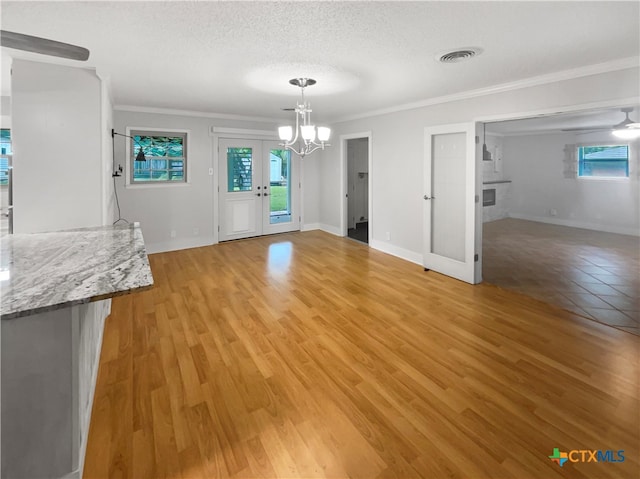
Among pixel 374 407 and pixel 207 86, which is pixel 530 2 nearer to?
pixel 374 407

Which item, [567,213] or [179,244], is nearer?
[179,244]

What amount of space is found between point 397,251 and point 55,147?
460 centimetres

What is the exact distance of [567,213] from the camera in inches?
329

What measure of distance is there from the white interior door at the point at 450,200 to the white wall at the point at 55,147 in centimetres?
394

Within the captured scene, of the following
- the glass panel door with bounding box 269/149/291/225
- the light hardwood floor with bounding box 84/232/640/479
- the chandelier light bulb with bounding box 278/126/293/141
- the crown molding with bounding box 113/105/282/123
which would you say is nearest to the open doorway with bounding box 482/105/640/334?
the light hardwood floor with bounding box 84/232/640/479

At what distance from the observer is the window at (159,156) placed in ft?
18.4

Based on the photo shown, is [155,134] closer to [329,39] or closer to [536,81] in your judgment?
[329,39]

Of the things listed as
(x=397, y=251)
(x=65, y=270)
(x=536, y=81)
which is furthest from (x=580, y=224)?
(x=65, y=270)

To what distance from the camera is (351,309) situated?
355 cm

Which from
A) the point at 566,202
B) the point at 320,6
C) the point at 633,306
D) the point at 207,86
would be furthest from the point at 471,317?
the point at 566,202

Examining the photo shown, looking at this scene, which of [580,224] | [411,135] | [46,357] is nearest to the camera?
[46,357]

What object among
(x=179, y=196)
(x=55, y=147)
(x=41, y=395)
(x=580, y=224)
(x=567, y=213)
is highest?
(x=55, y=147)

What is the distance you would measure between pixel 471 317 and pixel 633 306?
70.8 inches

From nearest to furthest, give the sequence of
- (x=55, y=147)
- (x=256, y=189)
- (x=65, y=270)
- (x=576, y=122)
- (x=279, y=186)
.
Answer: (x=65, y=270)
(x=55, y=147)
(x=576, y=122)
(x=256, y=189)
(x=279, y=186)
